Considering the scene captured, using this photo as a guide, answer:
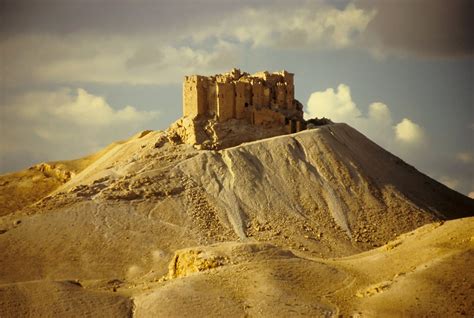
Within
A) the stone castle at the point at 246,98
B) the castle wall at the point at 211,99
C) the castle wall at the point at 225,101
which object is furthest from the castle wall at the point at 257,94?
the castle wall at the point at 211,99

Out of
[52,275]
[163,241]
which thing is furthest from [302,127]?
[52,275]

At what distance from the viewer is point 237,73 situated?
57656 millimetres

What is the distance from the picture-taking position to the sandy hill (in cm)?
2859

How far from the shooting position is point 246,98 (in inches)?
2185

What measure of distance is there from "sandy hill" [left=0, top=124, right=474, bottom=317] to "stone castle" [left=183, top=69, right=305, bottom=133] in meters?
2.54

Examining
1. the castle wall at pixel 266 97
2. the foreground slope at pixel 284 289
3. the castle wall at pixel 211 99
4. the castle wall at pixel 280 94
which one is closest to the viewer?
the foreground slope at pixel 284 289

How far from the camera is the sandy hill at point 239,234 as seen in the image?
28594 millimetres

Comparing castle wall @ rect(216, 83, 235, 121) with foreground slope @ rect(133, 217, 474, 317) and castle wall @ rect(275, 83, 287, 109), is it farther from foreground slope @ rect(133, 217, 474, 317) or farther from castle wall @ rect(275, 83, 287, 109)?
foreground slope @ rect(133, 217, 474, 317)

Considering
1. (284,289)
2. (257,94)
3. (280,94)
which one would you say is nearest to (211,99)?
(257,94)

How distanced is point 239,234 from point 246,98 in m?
13.2

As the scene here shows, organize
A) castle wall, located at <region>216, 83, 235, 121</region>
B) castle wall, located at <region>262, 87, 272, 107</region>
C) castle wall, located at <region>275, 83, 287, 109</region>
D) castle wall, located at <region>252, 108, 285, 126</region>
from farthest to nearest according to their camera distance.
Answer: castle wall, located at <region>275, 83, 287, 109</region> → castle wall, located at <region>262, 87, 272, 107</region> → castle wall, located at <region>252, 108, 285, 126</region> → castle wall, located at <region>216, 83, 235, 121</region>

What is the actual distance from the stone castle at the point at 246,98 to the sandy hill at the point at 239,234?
2.54 m

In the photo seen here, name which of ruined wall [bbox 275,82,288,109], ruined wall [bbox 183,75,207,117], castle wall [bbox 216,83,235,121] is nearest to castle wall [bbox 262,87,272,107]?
ruined wall [bbox 275,82,288,109]

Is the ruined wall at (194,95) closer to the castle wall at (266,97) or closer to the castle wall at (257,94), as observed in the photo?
the castle wall at (257,94)
